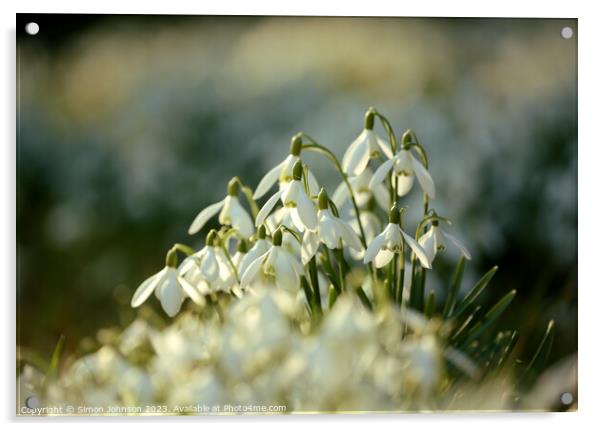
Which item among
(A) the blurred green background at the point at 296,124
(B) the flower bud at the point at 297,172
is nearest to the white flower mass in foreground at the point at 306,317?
(B) the flower bud at the point at 297,172

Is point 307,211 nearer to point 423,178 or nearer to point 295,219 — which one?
point 295,219

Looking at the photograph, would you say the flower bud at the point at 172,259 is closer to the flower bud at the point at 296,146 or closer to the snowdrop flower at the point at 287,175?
the snowdrop flower at the point at 287,175

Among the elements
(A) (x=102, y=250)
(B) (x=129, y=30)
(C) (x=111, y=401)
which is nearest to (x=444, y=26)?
(B) (x=129, y=30)

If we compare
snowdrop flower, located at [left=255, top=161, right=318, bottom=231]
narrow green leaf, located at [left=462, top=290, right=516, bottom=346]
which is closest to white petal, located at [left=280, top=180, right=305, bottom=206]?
snowdrop flower, located at [left=255, top=161, right=318, bottom=231]

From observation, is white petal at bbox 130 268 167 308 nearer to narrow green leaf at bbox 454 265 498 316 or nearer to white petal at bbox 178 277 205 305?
white petal at bbox 178 277 205 305

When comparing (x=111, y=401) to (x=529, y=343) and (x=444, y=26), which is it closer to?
(x=529, y=343)

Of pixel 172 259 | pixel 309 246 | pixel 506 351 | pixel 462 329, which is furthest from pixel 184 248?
pixel 506 351
